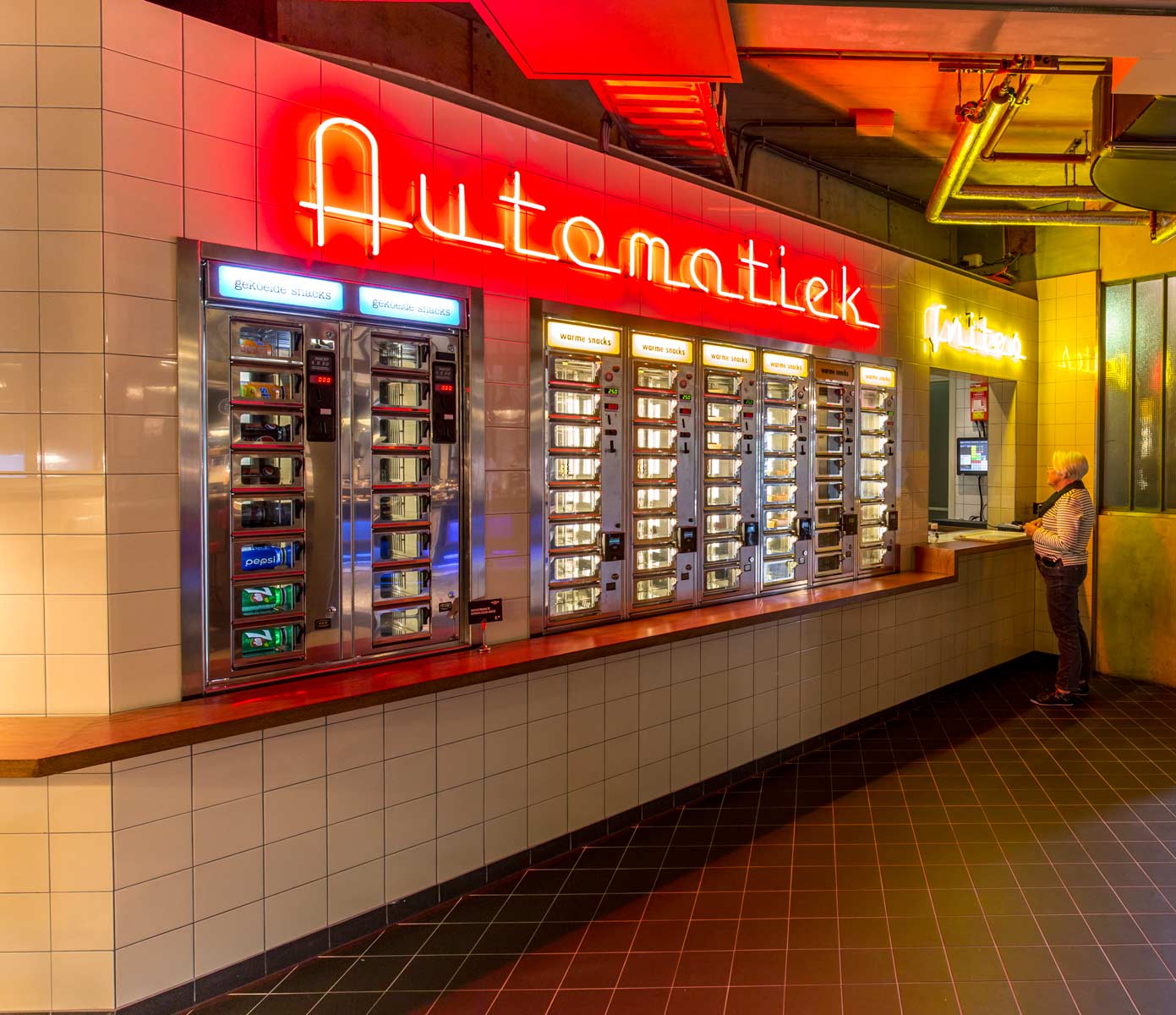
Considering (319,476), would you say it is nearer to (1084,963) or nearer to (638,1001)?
(638,1001)

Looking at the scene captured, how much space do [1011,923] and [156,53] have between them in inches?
194

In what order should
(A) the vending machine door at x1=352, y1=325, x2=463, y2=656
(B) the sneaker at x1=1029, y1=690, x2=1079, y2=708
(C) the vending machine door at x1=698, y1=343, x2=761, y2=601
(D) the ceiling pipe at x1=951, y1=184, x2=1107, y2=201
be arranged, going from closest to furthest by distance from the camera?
(A) the vending machine door at x1=352, y1=325, x2=463, y2=656 → (C) the vending machine door at x1=698, y1=343, x2=761, y2=601 → (D) the ceiling pipe at x1=951, y1=184, x2=1107, y2=201 → (B) the sneaker at x1=1029, y1=690, x2=1079, y2=708

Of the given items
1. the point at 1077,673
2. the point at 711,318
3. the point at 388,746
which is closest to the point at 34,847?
the point at 388,746

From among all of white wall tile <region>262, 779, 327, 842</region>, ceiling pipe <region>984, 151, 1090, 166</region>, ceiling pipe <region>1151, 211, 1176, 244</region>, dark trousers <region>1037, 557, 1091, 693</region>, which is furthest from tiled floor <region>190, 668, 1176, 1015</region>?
ceiling pipe <region>984, 151, 1090, 166</region>

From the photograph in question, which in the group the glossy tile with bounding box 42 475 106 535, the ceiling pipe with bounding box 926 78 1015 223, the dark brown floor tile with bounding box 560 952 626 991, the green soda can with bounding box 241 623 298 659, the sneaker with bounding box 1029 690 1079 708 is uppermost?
the ceiling pipe with bounding box 926 78 1015 223

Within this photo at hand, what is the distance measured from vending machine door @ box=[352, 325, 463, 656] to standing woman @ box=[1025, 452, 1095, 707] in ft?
17.2

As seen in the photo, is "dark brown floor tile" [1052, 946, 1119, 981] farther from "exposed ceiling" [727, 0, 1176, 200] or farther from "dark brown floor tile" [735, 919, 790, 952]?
"exposed ceiling" [727, 0, 1176, 200]

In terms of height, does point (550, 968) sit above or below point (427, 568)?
below

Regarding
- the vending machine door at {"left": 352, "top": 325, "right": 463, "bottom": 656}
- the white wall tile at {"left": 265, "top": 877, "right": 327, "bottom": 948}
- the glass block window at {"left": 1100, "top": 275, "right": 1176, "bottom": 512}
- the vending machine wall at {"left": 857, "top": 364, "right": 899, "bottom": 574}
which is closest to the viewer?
the white wall tile at {"left": 265, "top": 877, "right": 327, "bottom": 948}

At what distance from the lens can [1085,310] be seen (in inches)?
316

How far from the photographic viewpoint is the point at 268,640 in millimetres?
3416

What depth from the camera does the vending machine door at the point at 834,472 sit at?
20.1ft

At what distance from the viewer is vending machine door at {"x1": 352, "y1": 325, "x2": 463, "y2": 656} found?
3686 mm

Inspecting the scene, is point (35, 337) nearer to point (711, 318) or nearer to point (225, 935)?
point (225, 935)
